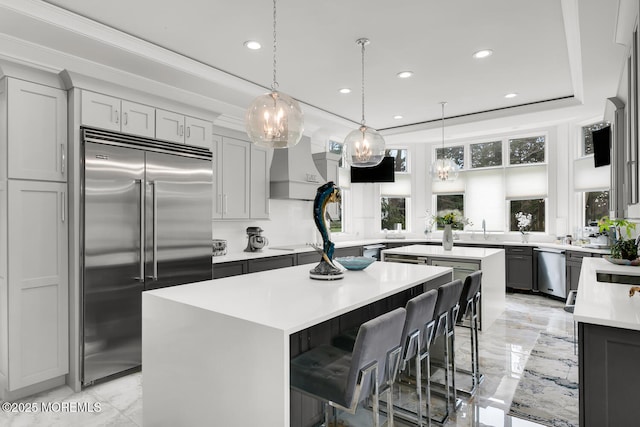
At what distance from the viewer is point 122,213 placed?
326cm

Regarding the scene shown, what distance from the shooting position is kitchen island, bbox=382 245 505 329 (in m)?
4.38

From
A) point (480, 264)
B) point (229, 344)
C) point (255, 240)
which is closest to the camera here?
point (229, 344)

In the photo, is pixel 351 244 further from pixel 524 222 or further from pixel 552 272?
pixel 524 222

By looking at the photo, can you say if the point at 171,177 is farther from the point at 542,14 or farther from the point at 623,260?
the point at 623,260

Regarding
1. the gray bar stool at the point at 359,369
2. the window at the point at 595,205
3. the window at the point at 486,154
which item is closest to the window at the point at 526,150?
the window at the point at 486,154

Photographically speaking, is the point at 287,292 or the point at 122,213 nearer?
the point at 287,292

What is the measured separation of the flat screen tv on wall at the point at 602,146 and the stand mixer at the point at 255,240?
4445 mm

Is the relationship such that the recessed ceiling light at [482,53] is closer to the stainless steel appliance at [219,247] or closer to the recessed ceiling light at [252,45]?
the recessed ceiling light at [252,45]

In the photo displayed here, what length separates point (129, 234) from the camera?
10.8 feet

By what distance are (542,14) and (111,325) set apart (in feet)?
14.3

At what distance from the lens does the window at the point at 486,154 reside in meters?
7.23

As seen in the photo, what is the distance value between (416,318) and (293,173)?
3.47 metres

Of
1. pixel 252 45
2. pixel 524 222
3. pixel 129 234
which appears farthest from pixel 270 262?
pixel 524 222

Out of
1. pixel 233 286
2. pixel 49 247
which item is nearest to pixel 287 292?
pixel 233 286
